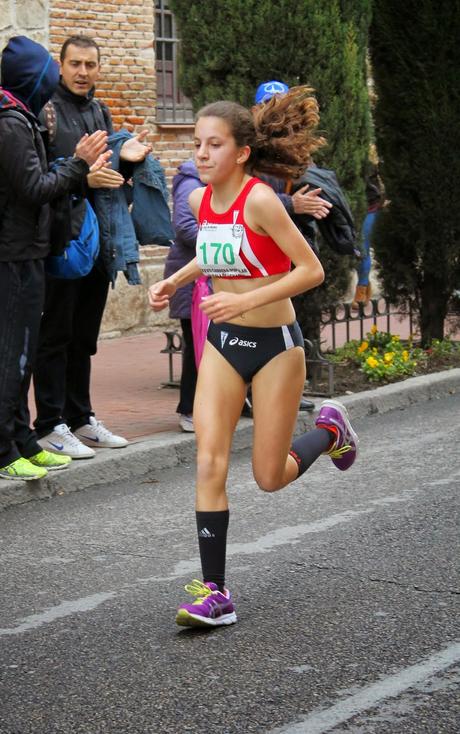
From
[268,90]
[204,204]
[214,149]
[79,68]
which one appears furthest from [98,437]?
[214,149]

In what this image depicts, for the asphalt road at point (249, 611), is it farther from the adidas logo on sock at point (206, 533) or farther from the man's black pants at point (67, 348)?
the man's black pants at point (67, 348)

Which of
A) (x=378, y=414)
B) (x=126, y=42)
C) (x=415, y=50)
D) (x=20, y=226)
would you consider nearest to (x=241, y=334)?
(x=20, y=226)

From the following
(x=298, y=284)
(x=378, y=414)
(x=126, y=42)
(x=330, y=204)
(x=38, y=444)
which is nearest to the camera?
(x=298, y=284)

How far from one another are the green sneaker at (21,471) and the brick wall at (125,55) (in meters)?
7.06

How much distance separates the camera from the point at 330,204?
8.82 meters

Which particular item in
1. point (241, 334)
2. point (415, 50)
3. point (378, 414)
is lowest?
point (378, 414)

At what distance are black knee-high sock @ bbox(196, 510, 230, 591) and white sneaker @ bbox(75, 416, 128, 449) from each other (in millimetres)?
3132

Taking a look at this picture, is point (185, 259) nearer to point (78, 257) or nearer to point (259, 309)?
point (78, 257)

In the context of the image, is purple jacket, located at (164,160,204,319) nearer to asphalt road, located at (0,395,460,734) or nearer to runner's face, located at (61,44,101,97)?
runner's face, located at (61,44,101,97)

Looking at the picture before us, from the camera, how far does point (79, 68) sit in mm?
8250

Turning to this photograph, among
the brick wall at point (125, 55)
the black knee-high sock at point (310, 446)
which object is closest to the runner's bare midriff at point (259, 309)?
the black knee-high sock at point (310, 446)

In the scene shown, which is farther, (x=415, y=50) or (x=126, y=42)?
(x=126, y=42)

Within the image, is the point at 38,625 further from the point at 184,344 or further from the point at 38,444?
the point at 184,344

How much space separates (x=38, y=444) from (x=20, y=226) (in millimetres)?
1254
